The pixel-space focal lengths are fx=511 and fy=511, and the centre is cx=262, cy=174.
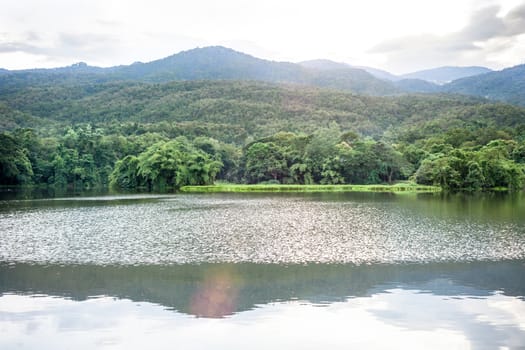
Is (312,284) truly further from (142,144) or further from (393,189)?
(142,144)

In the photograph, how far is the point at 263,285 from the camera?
Answer: 16.0 m

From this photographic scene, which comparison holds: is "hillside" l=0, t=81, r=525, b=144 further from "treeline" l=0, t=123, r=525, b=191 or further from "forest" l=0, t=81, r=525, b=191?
"treeline" l=0, t=123, r=525, b=191

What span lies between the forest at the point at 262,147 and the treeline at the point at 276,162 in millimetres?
170

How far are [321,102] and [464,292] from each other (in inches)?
6597

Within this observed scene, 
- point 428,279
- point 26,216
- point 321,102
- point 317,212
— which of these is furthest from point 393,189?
point 321,102

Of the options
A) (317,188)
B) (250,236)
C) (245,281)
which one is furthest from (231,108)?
(245,281)

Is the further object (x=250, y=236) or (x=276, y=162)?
(x=276, y=162)

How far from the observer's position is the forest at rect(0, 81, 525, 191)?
7444 centimetres

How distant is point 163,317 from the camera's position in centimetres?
1294

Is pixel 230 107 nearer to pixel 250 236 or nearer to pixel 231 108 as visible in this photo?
pixel 231 108

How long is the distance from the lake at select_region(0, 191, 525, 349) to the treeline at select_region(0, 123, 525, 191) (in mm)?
43359

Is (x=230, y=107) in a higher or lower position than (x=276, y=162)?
higher

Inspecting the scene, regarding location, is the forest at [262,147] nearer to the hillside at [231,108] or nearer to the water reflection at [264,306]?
the hillside at [231,108]

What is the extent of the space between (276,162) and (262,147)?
3868mm
